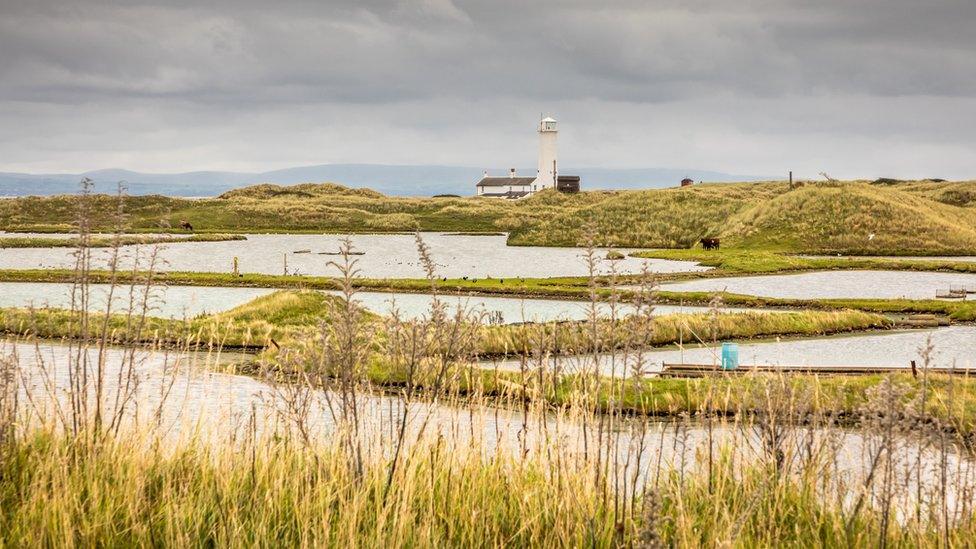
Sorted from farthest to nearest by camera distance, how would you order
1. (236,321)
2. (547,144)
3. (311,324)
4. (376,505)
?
(547,144)
(236,321)
(311,324)
(376,505)

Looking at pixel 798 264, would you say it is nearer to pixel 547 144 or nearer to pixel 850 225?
pixel 850 225

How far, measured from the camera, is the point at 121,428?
11250mm

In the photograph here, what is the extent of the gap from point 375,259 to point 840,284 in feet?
131

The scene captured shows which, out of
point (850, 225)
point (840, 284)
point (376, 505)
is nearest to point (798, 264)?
point (840, 284)

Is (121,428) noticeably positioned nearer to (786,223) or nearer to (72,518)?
(72,518)

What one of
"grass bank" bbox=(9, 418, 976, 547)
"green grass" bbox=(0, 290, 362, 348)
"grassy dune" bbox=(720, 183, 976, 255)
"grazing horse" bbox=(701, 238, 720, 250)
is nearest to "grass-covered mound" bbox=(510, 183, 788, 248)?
"grassy dune" bbox=(720, 183, 976, 255)

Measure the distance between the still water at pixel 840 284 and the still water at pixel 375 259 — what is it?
6465 millimetres

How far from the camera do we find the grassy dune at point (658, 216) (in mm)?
91938

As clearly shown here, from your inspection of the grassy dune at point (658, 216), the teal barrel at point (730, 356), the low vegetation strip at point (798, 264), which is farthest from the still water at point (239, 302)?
the low vegetation strip at point (798, 264)

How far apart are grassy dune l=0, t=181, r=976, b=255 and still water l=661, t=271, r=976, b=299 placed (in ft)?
60.4

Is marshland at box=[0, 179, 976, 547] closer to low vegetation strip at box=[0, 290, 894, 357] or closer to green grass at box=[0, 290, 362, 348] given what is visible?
low vegetation strip at box=[0, 290, 894, 357]

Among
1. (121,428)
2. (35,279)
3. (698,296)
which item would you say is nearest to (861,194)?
(698,296)

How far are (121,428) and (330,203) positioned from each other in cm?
14835

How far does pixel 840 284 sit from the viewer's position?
58.9 metres
